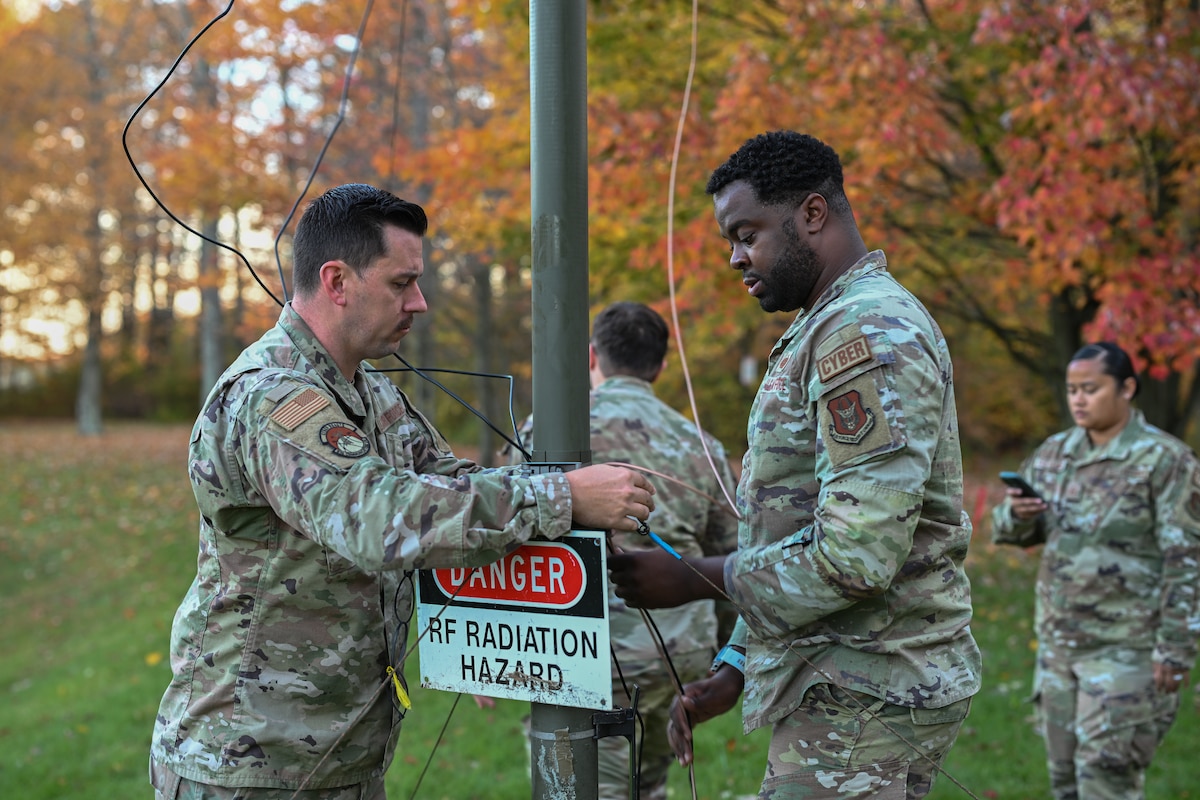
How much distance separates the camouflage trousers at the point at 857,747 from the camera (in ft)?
7.89

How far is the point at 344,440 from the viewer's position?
2.43m

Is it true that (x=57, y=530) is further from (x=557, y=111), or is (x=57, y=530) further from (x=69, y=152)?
(x=557, y=111)

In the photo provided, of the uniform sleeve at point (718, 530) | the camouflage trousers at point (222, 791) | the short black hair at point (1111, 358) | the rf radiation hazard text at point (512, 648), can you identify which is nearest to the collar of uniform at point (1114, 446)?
the short black hair at point (1111, 358)

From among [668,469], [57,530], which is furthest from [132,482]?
[668,469]

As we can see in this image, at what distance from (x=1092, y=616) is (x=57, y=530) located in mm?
13714

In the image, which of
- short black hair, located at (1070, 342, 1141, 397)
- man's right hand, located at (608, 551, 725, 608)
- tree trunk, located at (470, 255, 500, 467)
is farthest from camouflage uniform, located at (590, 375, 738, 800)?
tree trunk, located at (470, 255, 500, 467)

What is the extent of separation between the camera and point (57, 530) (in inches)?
571

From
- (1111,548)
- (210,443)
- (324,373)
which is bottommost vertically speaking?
(1111,548)

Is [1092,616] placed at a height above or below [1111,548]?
below

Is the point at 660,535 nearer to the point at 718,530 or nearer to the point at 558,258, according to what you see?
the point at 718,530

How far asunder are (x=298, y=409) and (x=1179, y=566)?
4.10 m

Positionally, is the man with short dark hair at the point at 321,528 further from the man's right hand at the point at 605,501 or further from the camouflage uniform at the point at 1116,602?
the camouflage uniform at the point at 1116,602

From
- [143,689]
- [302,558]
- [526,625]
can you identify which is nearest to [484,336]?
[143,689]

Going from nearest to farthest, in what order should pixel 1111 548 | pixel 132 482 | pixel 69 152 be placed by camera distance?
pixel 1111 548 < pixel 132 482 < pixel 69 152
